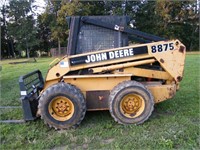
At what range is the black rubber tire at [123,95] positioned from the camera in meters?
4.20

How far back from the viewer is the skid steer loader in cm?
421

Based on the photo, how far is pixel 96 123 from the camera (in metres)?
4.44

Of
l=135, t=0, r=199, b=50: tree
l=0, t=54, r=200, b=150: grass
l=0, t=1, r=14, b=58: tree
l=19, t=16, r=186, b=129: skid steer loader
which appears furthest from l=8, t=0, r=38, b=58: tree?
l=19, t=16, r=186, b=129: skid steer loader

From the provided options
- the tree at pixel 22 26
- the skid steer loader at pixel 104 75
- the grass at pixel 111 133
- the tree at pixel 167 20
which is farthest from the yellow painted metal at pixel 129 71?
the tree at pixel 22 26

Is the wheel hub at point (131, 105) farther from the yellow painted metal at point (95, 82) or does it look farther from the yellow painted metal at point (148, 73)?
the yellow painted metal at point (148, 73)

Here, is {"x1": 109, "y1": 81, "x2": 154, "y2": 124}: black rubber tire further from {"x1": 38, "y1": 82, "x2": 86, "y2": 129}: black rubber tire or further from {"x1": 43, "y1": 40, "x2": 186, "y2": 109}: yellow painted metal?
{"x1": 38, "y1": 82, "x2": 86, "y2": 129}: black rubber tire

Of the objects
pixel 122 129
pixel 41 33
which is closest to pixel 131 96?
pixel 122 129

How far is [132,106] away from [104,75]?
779mm

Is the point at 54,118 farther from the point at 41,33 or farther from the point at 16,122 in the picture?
the point at 41,33

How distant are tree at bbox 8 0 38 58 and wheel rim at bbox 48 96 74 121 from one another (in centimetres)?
3233

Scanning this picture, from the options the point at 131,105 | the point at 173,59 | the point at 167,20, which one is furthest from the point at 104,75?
the point at 167,20

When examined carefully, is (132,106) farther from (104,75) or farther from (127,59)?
(127,59)

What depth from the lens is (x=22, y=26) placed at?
34844 millimetres

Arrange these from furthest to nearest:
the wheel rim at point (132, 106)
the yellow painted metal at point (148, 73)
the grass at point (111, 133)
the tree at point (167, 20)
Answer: the tree at point (167, 20) → the yellow painted metal at point (148, 73) → the wheel rim at point (132, 106) → the grass at point (111, 133)
